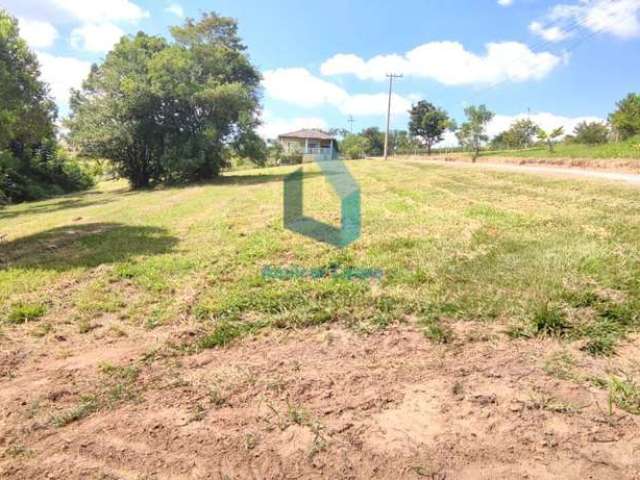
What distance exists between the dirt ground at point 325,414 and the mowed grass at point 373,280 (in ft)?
1.09

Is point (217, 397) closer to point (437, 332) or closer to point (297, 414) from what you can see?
point (297, 414)

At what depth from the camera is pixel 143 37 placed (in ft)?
73.5

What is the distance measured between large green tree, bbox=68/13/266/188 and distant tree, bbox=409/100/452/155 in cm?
3561

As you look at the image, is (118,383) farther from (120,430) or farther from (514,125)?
(514,125)

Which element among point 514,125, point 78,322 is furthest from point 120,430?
point 514,125

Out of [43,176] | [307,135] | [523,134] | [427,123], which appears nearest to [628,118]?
[523,134]

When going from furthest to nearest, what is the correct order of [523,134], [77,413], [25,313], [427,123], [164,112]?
[427,123]
[523,134]
[164,112]
[25,313]
[77,413]

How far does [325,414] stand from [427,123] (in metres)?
55.9

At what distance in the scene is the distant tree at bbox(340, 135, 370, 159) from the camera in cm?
5469

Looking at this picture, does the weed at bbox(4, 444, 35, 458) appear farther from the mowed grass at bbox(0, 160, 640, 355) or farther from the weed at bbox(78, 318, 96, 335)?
the weed at bbox(78, 318, 96, 335)

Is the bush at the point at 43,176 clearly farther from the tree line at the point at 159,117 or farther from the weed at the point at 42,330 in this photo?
the weed at the point at 42,330

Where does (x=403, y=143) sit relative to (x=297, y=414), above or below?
above

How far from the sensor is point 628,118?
2755 cm

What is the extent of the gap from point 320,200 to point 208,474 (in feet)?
31.7
